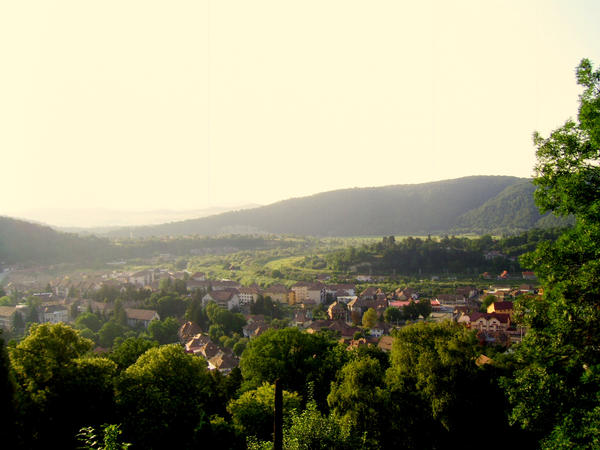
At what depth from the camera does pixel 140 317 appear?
3912 centimetres

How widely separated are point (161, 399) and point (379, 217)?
180684 mm

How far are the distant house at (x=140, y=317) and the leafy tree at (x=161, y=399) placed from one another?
2841cm

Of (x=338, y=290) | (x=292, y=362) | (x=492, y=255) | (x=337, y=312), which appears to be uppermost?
(x=292, y=362)

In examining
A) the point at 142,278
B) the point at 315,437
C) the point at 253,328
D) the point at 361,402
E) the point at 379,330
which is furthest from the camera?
the point at 142,278

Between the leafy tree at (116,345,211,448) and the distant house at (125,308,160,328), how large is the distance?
28411 mm

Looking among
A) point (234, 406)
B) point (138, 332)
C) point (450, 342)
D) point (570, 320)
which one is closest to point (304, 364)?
point (234, 406)

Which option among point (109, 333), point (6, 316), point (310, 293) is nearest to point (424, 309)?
point (310, 293)

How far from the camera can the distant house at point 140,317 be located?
1524 inches

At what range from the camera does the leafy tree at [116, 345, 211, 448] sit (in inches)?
411

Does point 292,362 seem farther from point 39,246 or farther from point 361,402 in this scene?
point 39,246

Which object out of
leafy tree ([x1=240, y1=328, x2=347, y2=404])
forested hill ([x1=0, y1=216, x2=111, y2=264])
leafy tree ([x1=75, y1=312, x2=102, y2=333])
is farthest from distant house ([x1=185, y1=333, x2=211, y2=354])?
forested hill ([x1=0, y1=216, x2=111, y2=264])

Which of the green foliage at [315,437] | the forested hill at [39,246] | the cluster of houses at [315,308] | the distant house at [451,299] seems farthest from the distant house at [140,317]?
the forested hill at [39,246]

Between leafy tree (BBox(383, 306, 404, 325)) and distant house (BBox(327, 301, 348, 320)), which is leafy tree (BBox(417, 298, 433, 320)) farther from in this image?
distant house (BBox(327, 301, 348, 320))

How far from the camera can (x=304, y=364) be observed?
1585 centimetres
